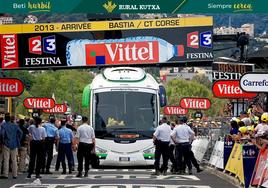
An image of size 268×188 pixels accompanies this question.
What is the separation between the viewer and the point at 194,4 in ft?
91.3

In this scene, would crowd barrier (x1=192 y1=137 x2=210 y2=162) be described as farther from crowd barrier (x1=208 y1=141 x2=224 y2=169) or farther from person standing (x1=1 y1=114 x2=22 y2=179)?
person standing (x1=1 y1=114 x2=22 y2=179)

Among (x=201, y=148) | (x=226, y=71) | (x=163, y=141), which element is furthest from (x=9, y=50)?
(x=163, y=141)

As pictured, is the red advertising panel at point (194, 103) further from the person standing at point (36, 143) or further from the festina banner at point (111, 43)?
the person standing at point (36, 143)

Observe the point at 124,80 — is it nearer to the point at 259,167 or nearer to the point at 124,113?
the point at 124,113

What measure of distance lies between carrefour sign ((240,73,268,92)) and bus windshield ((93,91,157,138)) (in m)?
11.5

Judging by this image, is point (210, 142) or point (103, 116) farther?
point (210, 142)

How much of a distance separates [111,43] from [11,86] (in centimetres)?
2287

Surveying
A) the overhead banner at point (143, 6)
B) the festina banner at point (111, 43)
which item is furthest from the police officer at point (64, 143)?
the festina banner at point (111, 43)

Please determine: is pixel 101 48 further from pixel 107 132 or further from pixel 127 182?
pixel 127 182

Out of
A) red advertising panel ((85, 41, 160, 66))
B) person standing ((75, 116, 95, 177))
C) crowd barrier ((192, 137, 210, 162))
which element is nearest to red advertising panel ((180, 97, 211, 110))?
red advertising panel ((85, 41, 160, 66))

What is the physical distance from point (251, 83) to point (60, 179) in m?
7.11

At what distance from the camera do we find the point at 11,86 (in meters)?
27.7

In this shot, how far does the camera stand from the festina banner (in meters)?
49.6

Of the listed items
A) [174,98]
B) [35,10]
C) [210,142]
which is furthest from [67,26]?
[174,98]
